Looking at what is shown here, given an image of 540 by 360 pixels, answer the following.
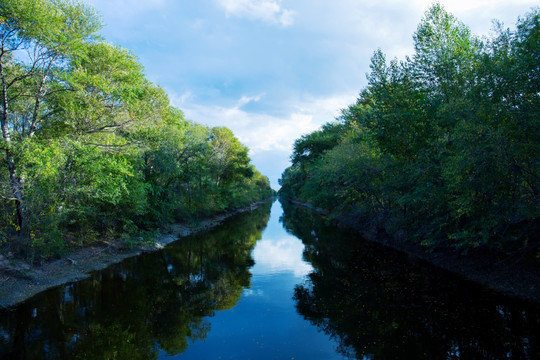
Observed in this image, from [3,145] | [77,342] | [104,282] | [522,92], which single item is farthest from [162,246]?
[522,92]

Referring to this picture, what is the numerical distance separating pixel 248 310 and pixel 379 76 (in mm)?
17954

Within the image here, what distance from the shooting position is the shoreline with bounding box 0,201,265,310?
13363 millimetres

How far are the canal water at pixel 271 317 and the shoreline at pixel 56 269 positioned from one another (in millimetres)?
745

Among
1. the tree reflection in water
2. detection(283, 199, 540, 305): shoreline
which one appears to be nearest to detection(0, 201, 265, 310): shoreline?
the tree reflection in water

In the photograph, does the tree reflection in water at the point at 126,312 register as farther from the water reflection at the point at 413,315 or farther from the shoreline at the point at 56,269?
the water reflection at the point at 413,315

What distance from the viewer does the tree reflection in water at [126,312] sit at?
945 centimetres

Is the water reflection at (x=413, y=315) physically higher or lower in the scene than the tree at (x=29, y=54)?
lower

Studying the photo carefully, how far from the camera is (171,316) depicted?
12.1 metres

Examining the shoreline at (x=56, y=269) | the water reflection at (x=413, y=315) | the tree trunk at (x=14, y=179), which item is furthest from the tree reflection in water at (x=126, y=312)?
the water reflection at (x=413, y=315)

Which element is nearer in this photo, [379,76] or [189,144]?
[379,76]

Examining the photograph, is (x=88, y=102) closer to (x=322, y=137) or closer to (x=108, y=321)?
(x=108, y=321)

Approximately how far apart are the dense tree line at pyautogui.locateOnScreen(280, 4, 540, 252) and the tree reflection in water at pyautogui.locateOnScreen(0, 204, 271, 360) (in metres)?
11.8

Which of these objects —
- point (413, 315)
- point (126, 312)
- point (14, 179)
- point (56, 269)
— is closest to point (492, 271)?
point (413, 315)

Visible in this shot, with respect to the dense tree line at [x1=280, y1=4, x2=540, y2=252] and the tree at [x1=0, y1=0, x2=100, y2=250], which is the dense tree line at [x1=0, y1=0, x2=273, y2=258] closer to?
the tree at [x1=0, y1=0, x2=100, y2=250]
